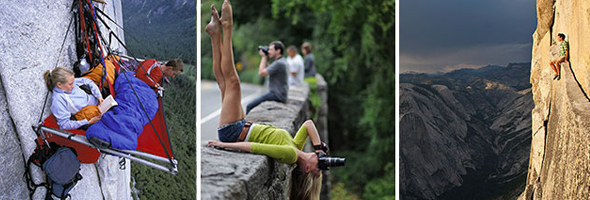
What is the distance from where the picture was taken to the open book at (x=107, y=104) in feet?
11.9

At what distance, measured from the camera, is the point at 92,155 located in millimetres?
3711

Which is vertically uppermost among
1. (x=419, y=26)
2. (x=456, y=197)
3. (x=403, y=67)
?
(x=419, y=26)

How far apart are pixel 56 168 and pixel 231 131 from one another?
1.21 meters

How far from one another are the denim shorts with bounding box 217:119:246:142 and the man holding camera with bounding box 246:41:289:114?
6.11 ft

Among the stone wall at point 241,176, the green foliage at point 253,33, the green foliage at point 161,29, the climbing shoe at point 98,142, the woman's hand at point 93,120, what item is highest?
the green foliage at point 253,33

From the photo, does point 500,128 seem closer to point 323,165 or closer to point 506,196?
point 506,196

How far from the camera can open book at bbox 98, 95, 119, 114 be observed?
11.9 feet

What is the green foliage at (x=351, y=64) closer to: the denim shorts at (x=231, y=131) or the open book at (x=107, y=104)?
the denim shorts at (x=231, y=131)

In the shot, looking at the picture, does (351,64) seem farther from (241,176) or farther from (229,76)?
(241,176)

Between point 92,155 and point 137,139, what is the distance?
0.90 feet

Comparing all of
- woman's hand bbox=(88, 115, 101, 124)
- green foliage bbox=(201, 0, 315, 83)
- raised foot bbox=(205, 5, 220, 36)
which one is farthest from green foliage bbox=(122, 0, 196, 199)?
green foliage bbox=(201, 0, 315, 83)

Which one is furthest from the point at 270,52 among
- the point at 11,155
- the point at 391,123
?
the point at 391,123

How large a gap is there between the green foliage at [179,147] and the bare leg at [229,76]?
0.75 feet

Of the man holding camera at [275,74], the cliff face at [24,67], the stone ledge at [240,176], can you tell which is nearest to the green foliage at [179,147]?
the stone ledge at [240,176]
